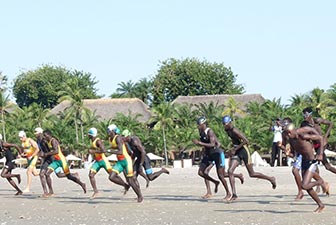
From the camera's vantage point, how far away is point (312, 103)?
79.8 m

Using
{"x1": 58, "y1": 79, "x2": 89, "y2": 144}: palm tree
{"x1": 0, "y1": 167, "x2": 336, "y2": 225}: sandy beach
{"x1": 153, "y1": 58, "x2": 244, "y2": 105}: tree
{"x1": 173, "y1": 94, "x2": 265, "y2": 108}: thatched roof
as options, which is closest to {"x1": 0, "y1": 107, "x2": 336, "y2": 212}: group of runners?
{"x1": 0, "y1": 167, "x2": 336, "y2": 225}: sandy beach

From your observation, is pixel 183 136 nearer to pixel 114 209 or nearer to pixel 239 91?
pixel 239 91

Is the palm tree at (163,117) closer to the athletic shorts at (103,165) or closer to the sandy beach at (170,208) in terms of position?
the sandy beach at (170,208)

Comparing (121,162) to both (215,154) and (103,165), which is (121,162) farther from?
(215,154)

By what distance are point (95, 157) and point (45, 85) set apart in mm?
111738

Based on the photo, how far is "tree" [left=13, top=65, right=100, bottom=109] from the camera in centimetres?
13088

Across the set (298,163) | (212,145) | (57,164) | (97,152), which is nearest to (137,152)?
(97,152)

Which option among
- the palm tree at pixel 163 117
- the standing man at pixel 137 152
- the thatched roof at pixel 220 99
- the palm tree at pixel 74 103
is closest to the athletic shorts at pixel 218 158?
the standing man at pixel 137 152

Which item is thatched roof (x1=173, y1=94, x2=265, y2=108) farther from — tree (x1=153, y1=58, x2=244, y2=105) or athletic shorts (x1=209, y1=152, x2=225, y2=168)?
athletic shorts (x1=209, y1=152, x2=225, y2=168)

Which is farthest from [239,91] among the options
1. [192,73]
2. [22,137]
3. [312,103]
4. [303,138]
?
[303,138]

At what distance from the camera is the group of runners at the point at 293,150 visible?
16000 mm

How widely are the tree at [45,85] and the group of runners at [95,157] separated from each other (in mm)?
104532

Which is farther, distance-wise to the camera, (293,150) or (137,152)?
(137,152)

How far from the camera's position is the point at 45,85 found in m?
132
